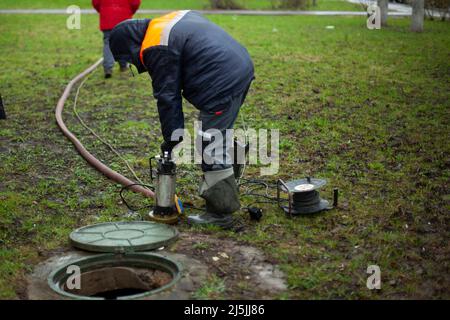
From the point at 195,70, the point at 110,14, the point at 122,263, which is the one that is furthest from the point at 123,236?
the point at 110,14

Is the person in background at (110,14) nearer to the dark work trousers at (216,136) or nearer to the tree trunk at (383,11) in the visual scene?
the dark work trousers at (216,136)

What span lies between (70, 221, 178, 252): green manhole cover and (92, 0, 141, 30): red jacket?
22.7ft

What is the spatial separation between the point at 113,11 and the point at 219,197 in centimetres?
721

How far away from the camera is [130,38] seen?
205 inches

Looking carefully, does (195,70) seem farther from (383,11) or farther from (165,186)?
(383,11)

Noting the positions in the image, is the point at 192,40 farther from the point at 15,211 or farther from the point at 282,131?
the point at 282,131

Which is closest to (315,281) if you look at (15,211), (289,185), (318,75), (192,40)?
(289,185)

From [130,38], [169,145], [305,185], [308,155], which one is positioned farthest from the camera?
[308,155]

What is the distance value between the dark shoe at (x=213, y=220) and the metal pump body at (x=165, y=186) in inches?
7.9

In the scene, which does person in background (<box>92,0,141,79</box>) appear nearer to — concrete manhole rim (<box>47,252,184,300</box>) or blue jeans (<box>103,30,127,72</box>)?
blue jeans (<box>103,30,127,72</box>)

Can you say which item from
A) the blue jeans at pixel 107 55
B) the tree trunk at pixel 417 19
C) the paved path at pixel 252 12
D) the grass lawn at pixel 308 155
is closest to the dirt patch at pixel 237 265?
the grass lawn at pixel 308 155

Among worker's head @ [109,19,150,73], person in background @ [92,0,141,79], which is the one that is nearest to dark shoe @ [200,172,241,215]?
worker's head @ [109,19,150,73]

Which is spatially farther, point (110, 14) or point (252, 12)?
point (252, 12)

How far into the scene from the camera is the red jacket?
11750 millimetres
